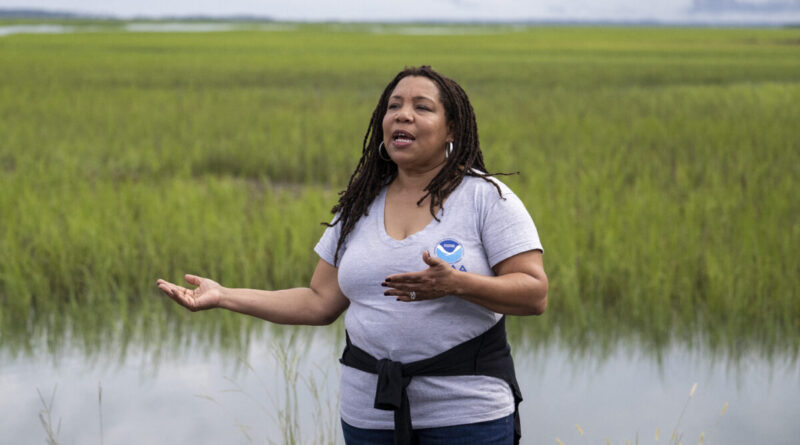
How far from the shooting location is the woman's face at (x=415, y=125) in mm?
1708

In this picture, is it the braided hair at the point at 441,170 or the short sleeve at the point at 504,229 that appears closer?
the short sleeve at the point at 504,229

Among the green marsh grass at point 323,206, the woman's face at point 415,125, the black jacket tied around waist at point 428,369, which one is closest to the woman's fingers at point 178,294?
the black jacket tied around waist at point 428,369

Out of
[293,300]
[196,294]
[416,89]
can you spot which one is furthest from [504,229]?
[196,294]

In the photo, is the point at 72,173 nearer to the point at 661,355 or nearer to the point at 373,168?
the point at 661,355

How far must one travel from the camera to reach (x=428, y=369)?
167cm

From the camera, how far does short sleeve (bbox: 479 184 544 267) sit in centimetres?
161

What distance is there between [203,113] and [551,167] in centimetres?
558

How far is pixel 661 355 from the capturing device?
155 inches

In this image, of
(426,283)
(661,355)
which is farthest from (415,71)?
(661,355)

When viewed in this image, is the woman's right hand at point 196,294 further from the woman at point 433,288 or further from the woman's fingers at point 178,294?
the woman at point 433,288

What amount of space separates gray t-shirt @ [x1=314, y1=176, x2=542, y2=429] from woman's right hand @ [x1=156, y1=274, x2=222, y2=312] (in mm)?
322

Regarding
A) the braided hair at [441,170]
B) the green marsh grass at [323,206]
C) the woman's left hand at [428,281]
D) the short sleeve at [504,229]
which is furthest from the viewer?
the green marsh grass at [323,206]

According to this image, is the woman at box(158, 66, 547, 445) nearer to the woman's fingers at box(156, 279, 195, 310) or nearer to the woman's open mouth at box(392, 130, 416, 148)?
the woman's open mouth at box(392, 130, 416, 148)

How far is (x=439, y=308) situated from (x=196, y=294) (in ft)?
1.78
